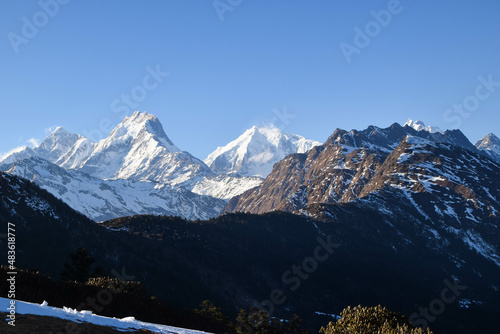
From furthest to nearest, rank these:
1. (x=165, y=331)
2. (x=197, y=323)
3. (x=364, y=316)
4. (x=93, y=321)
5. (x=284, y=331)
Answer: (x=284, y=331) < (x=197, y=323) < (x=364, y=316) < (x=165, y=331) < (x=93, y=321)

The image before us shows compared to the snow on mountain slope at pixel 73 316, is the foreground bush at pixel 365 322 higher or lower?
lower

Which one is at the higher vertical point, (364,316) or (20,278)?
(20,278)

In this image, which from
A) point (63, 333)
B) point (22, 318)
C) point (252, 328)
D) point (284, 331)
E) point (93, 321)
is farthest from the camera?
point (284, 331)

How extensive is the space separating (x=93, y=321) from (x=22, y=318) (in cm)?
656

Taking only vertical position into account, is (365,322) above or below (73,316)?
below

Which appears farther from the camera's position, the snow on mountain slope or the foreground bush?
the foreground bush

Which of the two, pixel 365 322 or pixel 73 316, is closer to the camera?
pixel 73 316

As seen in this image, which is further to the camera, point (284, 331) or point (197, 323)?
point (284, 331)

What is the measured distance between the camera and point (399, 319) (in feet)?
217

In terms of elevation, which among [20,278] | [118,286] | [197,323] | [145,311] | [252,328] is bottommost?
[252,328]

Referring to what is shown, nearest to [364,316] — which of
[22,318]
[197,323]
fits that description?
[197,323]

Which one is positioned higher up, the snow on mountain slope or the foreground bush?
the snow on mountain slope

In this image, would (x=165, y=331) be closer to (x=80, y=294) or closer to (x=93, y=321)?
(x=93, y=321)

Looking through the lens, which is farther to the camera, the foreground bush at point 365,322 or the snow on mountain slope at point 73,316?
the foreground bush at point 365,322
